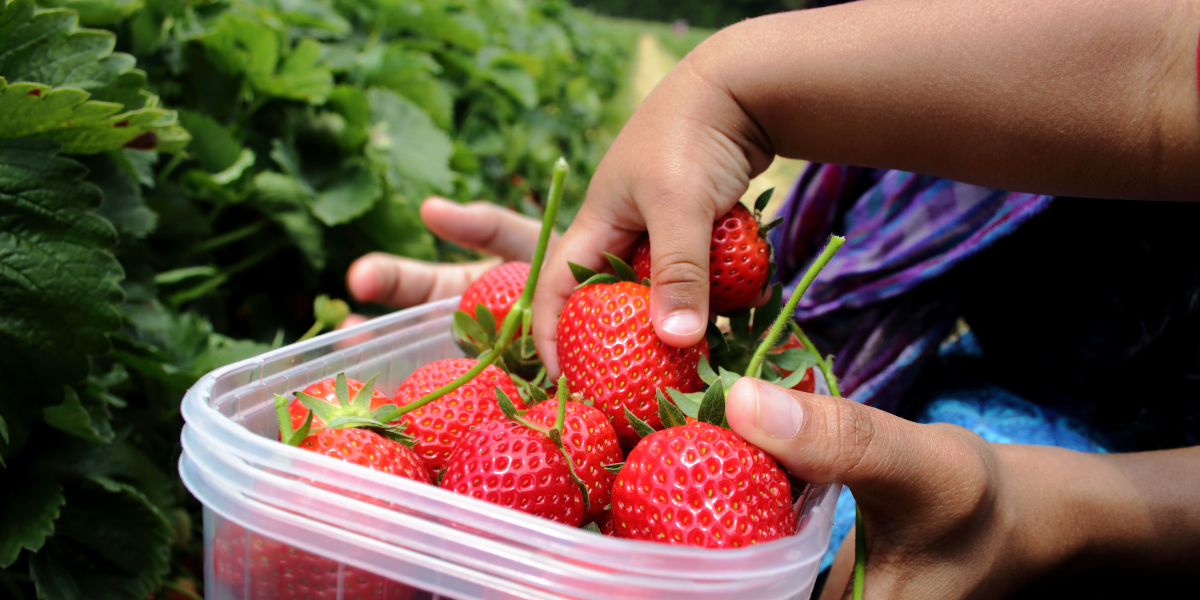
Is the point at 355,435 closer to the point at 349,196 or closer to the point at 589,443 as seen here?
the point at 589,443

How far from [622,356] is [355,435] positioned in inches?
11.5

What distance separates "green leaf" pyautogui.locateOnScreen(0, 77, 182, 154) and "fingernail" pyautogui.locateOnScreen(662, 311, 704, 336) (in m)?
0.62

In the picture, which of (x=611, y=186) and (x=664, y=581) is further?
(x=611, y=186)

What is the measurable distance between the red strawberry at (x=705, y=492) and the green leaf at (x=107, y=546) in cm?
63

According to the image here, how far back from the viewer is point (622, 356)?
33.2 inches

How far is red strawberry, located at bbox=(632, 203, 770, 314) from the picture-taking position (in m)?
0.88

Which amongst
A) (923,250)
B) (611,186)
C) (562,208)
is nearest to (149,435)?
(611,186)

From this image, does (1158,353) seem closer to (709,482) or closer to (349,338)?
(709,482)

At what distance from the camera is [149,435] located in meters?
1.19

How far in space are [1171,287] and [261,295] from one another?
1.65 metres

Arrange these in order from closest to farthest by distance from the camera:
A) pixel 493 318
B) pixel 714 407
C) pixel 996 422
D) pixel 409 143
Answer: pixel 714 407, pixel 493 318, pixel 996 422, pixel 409 143

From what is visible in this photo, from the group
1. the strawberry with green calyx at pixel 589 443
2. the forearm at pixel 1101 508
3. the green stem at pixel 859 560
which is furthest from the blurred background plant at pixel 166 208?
the forearm at pixel 1101 508

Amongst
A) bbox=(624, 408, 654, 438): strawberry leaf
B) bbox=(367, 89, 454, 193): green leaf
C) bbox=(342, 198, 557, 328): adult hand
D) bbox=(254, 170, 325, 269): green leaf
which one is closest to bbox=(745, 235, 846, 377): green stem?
bbox=(624, 408, 654, 438): strawberry leaf

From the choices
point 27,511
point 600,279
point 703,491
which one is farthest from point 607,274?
point 27,511
